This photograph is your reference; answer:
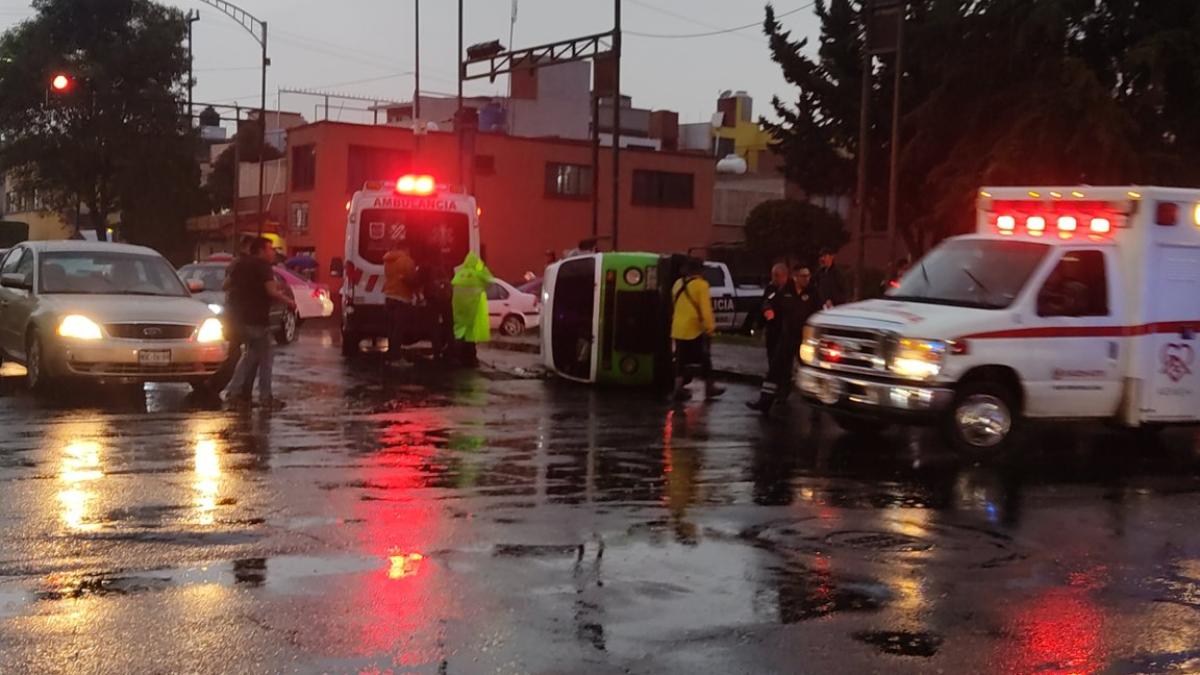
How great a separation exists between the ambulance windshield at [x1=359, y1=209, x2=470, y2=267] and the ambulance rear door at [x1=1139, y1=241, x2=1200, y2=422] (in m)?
11.2

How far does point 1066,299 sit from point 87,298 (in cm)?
979

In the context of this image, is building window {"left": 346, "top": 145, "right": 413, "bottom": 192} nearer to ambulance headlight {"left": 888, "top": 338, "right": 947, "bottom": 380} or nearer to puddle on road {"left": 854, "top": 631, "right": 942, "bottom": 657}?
ambulance headlight {"left": 888, "top": 338, "right": 947, "bottom": 380}

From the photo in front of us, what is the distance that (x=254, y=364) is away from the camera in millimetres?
14438

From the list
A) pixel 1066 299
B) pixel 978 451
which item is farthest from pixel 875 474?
pixel 1066 299

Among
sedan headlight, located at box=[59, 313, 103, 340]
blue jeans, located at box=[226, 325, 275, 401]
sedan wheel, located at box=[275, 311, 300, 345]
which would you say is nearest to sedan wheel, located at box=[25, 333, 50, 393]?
sedan headlight, located at box=[59, 313, 103, 340]

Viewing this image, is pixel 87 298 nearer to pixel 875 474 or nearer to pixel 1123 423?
pixel 875 474

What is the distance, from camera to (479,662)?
5.64 m

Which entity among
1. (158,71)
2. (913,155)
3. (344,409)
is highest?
(158,71)

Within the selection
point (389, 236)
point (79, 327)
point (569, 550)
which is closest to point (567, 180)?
point (389, 236)

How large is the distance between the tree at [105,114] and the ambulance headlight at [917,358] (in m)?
51.4

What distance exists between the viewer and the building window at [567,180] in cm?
5250

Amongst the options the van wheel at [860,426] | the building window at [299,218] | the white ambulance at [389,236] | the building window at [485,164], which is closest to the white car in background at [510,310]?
the white ambulance at [389,236]

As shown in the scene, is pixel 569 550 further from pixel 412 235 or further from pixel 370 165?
pixel 370 165

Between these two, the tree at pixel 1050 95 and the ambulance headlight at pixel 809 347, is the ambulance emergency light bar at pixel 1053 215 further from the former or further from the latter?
the tree at pixel 1050 95
